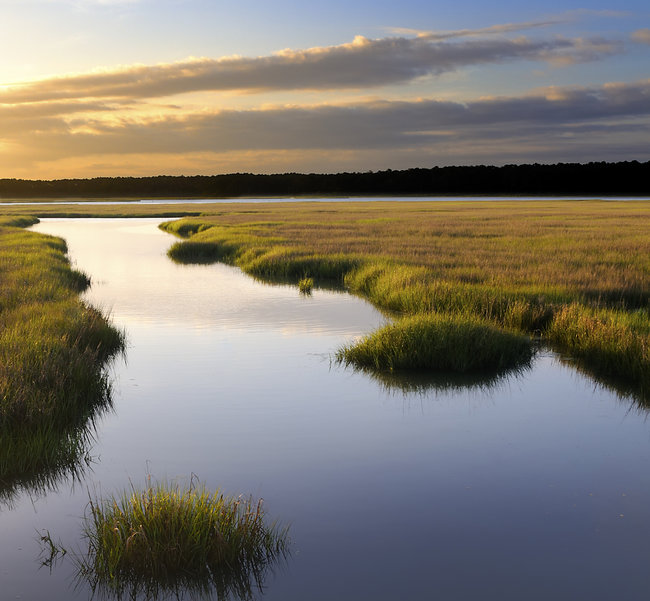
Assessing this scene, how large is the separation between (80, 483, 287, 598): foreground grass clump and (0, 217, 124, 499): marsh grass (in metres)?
1.95

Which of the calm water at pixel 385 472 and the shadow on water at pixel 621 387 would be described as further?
the shadow on water at pixel 621 387

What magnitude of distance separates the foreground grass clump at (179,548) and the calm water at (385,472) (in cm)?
23

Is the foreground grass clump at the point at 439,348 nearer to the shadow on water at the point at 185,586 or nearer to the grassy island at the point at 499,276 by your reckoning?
the grassy island at the point at 499,276

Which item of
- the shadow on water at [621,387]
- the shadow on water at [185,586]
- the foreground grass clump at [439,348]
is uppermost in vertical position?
the foreground grass clump at [439,348]

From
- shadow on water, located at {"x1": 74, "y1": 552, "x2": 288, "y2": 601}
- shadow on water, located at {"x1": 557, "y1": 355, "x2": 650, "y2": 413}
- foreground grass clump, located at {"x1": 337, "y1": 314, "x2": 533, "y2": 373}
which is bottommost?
shadow on water, located at {"x1": 74, "y1": 552, "x2": 288, "y2": 601}

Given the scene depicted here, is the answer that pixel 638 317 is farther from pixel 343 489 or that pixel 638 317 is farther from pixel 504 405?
pixel 343 489

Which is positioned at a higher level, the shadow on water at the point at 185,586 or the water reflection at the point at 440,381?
the water reflection at the point at 440,381

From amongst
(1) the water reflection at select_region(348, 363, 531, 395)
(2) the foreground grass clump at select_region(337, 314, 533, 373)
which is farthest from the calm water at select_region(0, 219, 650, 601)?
(2) the foreground grass clump at select_region(337, 314, 533, 373)

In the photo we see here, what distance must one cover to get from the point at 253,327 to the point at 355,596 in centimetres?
1160

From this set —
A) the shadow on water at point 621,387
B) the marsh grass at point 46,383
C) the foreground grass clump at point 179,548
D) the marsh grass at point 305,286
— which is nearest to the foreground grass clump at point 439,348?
the shadow on water at point 621,387

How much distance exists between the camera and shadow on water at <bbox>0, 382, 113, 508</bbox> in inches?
282

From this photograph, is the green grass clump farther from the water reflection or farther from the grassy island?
the water reflection

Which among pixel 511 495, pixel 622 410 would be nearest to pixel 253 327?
pixel 622 410

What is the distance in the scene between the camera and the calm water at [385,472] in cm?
549
